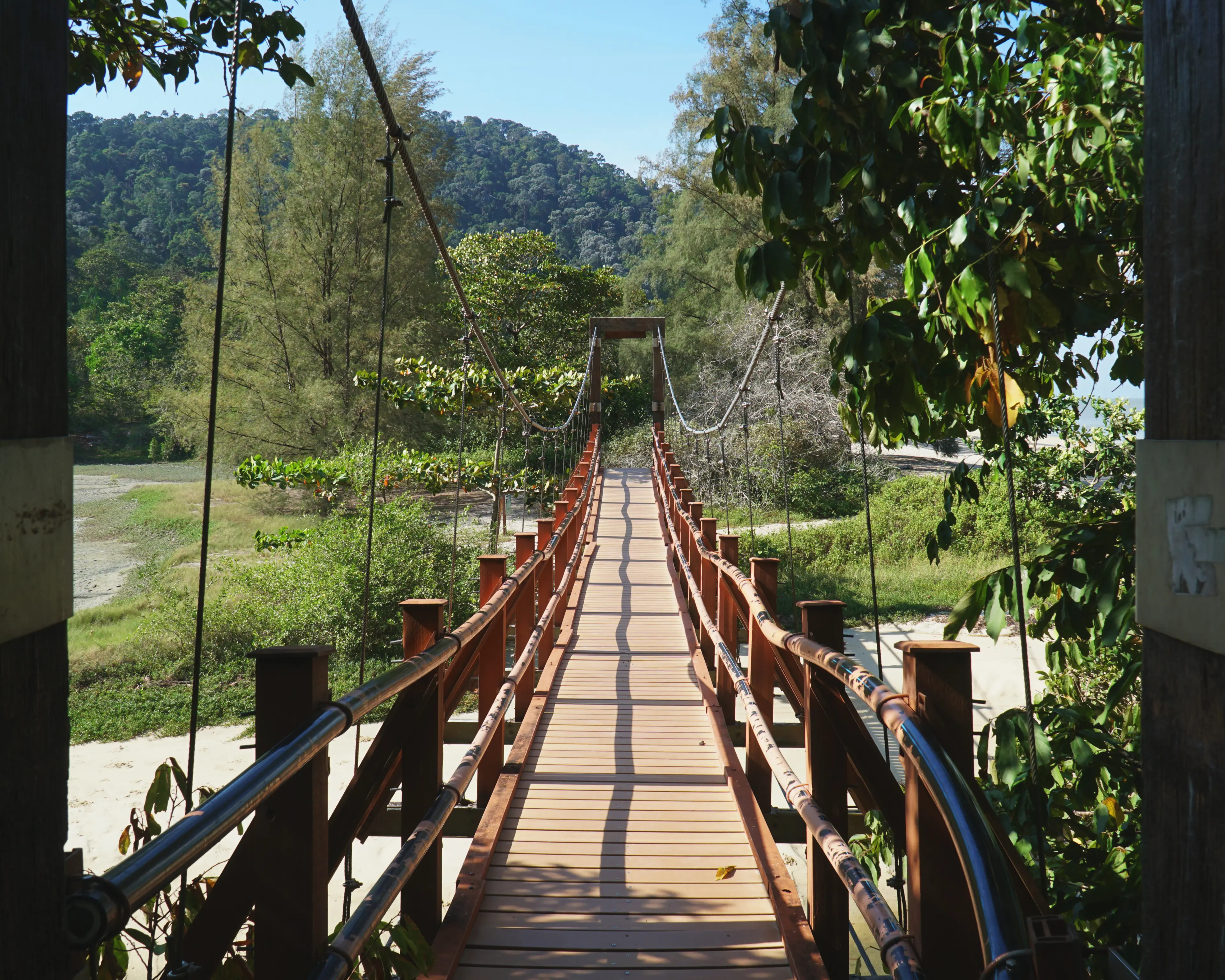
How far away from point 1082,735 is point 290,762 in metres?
1.41

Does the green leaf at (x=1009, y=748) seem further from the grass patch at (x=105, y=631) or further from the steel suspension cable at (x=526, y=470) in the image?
the grass patch at (x=105, y=631)

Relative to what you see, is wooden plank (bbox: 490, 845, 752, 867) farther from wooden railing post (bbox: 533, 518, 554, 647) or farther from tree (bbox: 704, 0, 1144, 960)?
wooden railing post (bbox: 533, 518, 554, 647)

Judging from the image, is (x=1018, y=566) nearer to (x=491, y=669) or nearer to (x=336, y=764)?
(x=491, y=669)

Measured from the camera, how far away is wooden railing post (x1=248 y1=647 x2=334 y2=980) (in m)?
1.02

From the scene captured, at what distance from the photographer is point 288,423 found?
15.8 m

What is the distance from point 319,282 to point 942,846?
643 inches

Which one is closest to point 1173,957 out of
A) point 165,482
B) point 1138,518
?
point 1138,518

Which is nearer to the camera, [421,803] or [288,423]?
[421,803]

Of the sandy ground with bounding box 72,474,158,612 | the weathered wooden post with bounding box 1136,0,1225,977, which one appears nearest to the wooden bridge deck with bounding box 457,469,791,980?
the weathered wooden post with bounding box 1136,0,1225,977

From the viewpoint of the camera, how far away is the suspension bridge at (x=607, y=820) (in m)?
0.95

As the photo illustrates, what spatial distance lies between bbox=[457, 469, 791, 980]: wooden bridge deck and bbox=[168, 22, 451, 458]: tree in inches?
518

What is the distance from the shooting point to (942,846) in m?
1.04

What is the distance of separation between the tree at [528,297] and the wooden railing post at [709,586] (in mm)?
13578

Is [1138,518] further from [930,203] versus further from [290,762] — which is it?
[930,203]
